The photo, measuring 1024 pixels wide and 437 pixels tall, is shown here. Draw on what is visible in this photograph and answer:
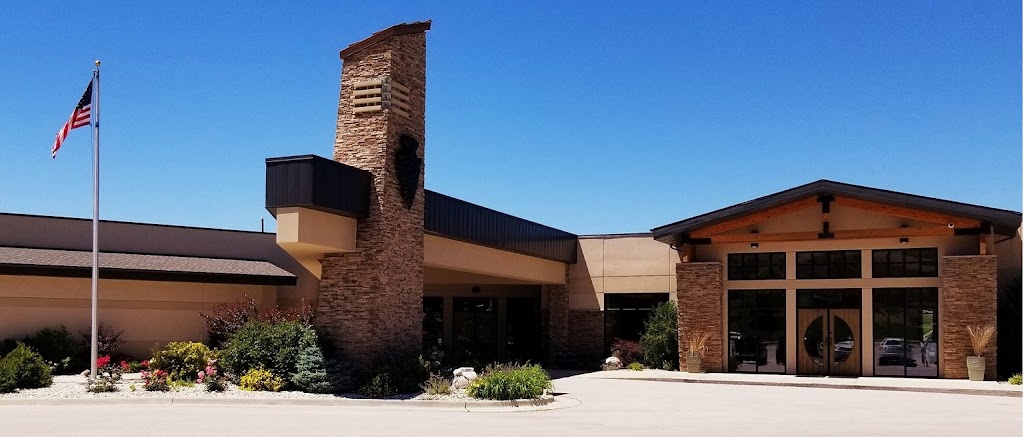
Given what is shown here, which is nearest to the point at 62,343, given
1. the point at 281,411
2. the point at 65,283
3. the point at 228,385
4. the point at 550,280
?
the point at 65,283

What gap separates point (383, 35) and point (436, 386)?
27.4 ft

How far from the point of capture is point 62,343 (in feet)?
81.7

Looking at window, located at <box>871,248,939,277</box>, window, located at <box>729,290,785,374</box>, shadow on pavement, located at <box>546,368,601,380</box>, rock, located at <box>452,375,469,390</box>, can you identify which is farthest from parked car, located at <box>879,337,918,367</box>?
rock, located at <box>452,375,469,390</box>

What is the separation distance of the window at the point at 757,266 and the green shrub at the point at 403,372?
13095 mm

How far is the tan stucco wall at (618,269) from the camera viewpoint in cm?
3378

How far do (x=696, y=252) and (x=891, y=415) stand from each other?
13.4 metres

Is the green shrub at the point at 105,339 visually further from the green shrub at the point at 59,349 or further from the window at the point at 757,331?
the window at the point at 757,331

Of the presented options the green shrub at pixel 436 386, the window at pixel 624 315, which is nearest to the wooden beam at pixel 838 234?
the window at pixel 624 315

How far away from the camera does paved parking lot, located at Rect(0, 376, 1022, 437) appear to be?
15.0 meters

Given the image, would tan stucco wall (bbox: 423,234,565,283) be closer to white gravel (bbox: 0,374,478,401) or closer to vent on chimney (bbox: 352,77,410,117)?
vent on chimney (bbox: 352,77,410,117)

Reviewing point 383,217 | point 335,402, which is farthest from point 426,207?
point 335,402

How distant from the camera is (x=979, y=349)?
26766mm

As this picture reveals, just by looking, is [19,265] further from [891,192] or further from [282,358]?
[891,192]

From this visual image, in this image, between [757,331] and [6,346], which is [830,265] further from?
[6,346]
